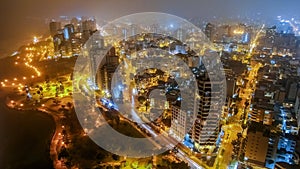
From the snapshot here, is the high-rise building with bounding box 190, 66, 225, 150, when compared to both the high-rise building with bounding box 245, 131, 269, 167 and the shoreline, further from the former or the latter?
the shoreline

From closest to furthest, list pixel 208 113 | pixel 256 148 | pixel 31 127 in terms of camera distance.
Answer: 1. pixel 256 148
2. pixel 208 113
3. pixel 31 127

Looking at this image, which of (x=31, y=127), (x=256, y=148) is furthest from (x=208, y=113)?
(x=31, y=127)

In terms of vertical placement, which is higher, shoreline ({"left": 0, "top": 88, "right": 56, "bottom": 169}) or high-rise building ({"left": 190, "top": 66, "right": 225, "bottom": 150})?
high-rise building ({"left": 190, "top": 66, "right": 225, "bottom": 150})

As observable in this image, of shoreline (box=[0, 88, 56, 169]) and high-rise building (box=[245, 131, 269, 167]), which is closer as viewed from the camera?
high-rise building (box=[245, 131, 269, 167])

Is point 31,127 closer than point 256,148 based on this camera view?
No

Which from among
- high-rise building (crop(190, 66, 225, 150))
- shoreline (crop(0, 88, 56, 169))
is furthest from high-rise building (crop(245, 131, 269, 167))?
shoreline (crop(0, 88, 56, 169))

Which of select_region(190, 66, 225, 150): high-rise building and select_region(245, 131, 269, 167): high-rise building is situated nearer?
select_region(245, 131, 269, 167): high-rise building

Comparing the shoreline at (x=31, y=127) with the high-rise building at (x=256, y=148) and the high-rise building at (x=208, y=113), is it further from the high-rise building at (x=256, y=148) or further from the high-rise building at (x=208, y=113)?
the high-rise building at (x=256, y=148)

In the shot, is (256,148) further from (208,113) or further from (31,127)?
(31,127)

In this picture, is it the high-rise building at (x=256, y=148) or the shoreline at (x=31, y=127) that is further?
the shoreline at (x=31, y=127)

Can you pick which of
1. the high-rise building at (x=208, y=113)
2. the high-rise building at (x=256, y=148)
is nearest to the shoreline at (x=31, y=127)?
the high-rise building at (x=208, y=113)

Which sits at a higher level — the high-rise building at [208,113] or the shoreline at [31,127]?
the high-rise building at [208,113]

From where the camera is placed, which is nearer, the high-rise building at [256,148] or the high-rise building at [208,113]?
the high-rise building at [256,148]
